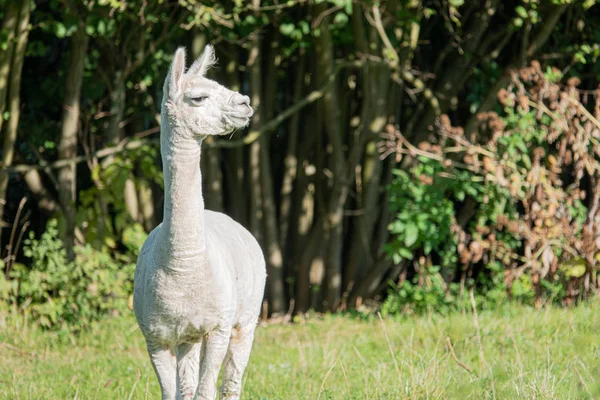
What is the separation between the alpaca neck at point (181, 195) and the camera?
12.7 feet

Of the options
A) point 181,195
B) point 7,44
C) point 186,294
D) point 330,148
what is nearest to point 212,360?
point 186,294

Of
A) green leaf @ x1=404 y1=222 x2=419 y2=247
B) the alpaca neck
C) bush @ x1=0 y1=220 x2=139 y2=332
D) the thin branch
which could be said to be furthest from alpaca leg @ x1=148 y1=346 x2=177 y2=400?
the thin branch

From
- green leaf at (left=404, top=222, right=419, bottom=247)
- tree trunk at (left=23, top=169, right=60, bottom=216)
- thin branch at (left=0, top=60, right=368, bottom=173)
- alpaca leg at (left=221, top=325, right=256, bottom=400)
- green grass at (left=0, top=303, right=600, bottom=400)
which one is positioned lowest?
green grass at (left=0, top=303, right=600, bottom=400)

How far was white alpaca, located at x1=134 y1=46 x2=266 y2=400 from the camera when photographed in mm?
3834

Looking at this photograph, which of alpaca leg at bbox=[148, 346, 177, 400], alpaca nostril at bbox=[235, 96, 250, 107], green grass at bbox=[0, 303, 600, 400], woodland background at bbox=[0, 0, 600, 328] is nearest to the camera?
alpaca nostril at bbox=[235, 96, 250, 107]

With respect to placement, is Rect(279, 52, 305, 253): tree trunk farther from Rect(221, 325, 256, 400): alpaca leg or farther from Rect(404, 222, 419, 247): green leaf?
Rect(221, 325, 256, 400): alpaca leg

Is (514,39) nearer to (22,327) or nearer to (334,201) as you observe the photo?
(334,201)

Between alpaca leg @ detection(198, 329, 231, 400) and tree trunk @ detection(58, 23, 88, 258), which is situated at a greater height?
tree trunk @ detection(58, 23, 88, 258)

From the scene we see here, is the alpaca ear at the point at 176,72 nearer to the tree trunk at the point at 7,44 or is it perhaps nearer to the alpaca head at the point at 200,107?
the alpaca head at the point at 200,107

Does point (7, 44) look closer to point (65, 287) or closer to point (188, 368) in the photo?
point (65, 287)

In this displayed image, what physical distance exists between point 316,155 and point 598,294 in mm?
3270

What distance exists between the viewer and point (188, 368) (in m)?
4.33

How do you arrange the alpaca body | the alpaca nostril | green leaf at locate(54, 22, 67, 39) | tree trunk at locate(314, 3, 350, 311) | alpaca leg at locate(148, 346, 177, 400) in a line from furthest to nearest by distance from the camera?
1. tree trunk at locate(314, 3, 350, 311)
2. green leaf at locate(54, 22, 67, 39)
3. alpaca leg at locate(148, 346, 177, 400)
4. the alpaca body
5. the alpaca nostril

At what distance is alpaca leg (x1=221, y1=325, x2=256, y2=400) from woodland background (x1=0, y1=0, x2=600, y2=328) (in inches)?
140
